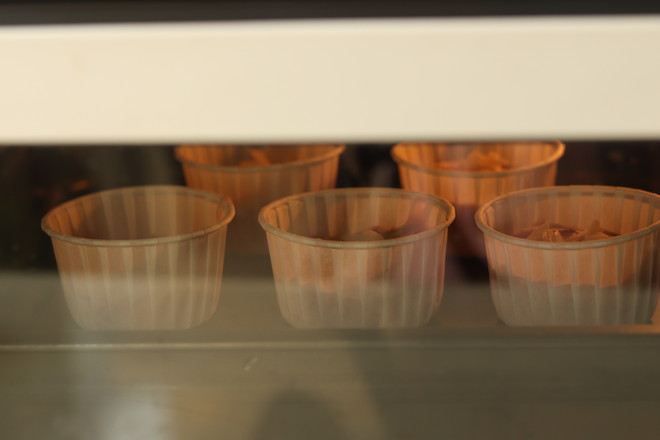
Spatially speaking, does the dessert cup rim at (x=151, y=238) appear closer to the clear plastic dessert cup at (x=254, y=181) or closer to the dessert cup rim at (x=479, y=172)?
the clear plastic dessert cup at (x=254, y=181)

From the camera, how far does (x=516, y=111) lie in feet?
1.20

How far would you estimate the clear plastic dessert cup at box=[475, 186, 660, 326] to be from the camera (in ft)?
2.00

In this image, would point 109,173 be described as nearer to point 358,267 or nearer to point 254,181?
point 254,181

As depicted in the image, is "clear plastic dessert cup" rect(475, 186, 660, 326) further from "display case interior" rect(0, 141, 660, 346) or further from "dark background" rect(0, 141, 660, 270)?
"dark background" rect(0, 141, 660, 270)

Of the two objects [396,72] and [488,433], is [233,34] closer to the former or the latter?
[396,72]

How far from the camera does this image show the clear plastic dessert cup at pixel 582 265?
61 cm

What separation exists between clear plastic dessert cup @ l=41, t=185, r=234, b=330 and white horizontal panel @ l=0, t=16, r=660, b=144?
0.27 m

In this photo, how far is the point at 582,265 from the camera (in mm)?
611

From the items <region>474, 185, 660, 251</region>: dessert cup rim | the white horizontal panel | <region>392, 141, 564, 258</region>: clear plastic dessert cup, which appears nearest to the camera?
the white horizontal panel

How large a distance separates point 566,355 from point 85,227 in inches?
17.0

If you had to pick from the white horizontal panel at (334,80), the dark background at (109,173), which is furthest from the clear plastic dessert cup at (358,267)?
the white horizontal panel at (334,80)

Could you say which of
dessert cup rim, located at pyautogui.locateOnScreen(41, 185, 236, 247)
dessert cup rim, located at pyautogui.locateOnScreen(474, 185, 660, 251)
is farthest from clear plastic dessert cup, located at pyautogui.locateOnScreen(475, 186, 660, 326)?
dessert cup rim, located at pyautogui.locateOnScreen(41, 185, 236, 247)

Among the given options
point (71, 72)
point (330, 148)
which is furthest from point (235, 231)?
point (71, 72)

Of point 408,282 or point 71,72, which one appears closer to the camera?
point 71,72
